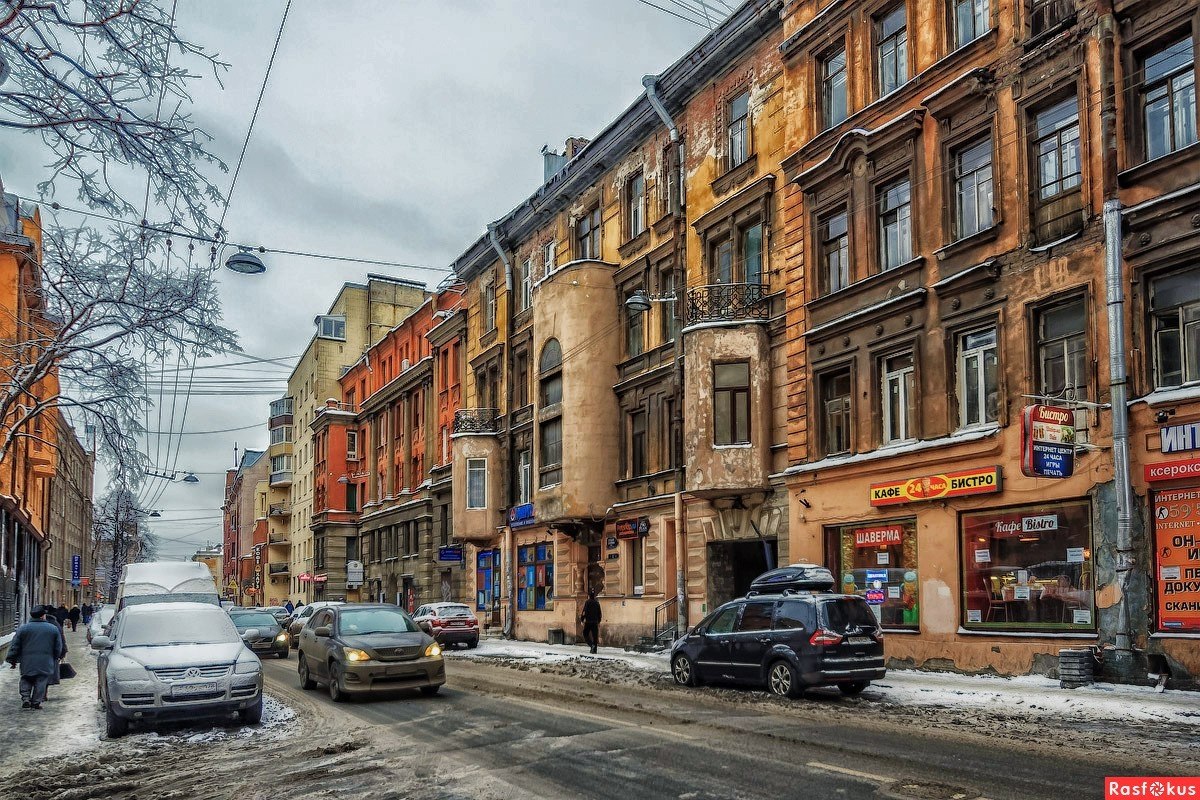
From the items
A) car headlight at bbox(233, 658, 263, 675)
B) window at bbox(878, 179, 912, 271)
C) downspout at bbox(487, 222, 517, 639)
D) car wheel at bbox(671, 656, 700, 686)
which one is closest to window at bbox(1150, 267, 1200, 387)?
window at bbox(878, 179, 912, 271)

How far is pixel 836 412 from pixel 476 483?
69.8 ft

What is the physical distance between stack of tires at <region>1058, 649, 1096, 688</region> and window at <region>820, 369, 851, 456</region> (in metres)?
7.49

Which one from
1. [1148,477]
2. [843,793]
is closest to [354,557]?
[1148,477]

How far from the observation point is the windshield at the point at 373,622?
57.4 feet

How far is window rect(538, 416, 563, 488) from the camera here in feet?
115

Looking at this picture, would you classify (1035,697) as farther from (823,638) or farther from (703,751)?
(703,751)

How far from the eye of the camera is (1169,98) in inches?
667

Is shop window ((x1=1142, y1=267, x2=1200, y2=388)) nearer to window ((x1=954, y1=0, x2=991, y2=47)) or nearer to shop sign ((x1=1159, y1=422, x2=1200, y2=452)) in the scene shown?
shop sign ((x1=1159, y1=422, x2=1200, y2=452))

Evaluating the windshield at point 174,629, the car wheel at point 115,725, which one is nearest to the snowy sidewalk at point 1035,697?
the windshield at point 174,629

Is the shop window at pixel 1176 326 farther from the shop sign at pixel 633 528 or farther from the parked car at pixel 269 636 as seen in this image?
the parked car at pixel 269 636

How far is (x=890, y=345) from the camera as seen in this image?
72.5 feet

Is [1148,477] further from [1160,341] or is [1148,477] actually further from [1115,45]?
[1115,45]

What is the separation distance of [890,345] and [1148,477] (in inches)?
260

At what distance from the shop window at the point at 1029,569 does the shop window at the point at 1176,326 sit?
263cm
